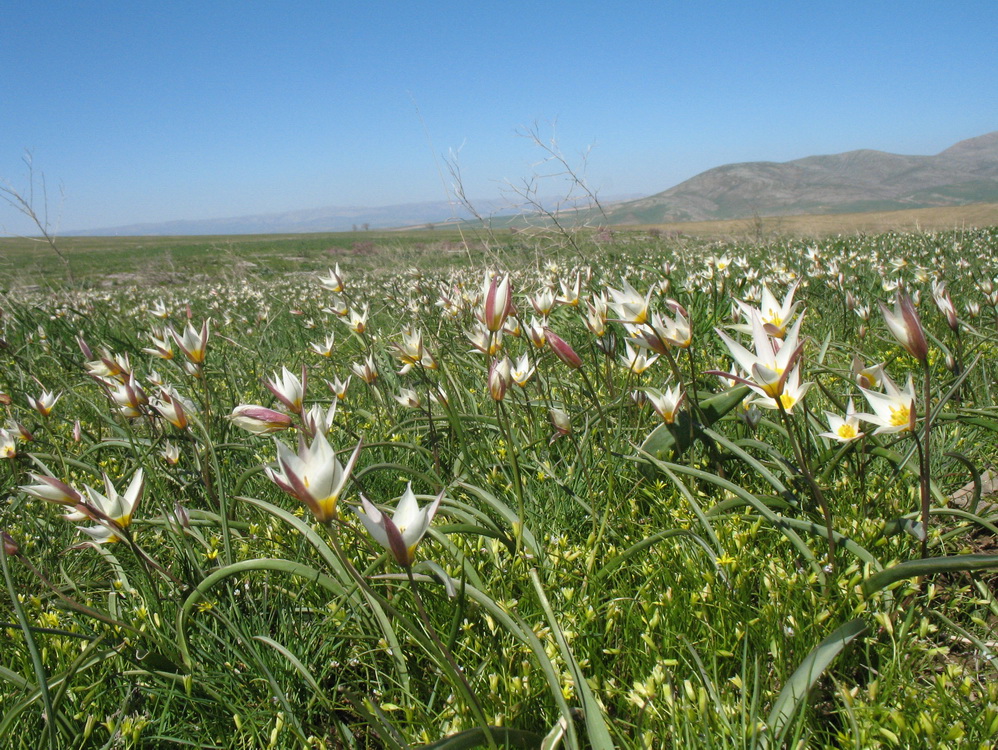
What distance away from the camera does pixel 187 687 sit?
124cm

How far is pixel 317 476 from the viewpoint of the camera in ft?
2.91

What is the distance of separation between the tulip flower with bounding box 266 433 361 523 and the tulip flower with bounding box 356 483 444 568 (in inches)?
2.1

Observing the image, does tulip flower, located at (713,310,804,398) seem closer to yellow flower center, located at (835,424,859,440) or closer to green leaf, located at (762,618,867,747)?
yellow flower center, located at (835,424,859,440)

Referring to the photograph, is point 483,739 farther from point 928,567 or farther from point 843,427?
point 843,427

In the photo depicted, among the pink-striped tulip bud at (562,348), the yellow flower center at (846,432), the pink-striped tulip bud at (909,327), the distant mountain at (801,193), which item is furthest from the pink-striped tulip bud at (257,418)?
the distant mountain at (801,193)

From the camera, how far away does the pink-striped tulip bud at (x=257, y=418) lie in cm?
127

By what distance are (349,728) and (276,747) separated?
15 centimetres

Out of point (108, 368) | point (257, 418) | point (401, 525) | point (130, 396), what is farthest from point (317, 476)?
point (108, 368)

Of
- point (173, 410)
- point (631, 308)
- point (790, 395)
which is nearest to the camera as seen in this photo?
point (790, 395)

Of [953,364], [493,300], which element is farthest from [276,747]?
[953,364]

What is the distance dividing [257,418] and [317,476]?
476 millimetres

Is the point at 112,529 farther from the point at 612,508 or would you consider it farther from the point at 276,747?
the point at 612,508

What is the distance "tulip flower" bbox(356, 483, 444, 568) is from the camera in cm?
85

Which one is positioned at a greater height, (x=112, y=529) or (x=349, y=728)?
(x=112, y=529)
